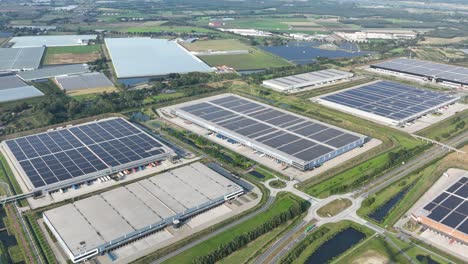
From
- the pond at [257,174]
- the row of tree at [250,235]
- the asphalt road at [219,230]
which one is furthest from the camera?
the pond at [257,174]

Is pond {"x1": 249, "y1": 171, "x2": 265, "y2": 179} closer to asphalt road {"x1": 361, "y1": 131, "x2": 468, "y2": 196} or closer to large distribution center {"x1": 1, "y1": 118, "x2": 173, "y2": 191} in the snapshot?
large distribution center {"x1": 1, "y1": 118, "x2": 173, "y2": 191}

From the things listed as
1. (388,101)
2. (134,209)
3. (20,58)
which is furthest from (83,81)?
(388,101)

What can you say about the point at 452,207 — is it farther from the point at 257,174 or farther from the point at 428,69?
the point at 428,69

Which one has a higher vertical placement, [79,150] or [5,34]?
[5,34]

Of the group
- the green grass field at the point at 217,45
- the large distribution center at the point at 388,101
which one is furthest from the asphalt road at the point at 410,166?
the green grass field at the point at 217,45

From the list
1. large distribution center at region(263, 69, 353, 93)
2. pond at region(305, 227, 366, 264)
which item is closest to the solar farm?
large distribution center at region(263, 69, 353, 93)

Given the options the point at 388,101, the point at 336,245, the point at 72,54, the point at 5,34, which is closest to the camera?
the point at 336,245

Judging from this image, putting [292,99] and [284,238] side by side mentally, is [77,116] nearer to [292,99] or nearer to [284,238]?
[292,99]

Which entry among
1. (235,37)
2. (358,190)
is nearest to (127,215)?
(358,190)

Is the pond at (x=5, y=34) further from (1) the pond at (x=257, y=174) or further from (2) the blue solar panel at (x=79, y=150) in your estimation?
(1) the pond at (x=257, y=174)
